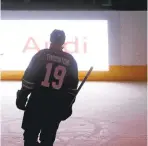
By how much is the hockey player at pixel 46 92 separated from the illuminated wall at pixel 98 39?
31.7 feet

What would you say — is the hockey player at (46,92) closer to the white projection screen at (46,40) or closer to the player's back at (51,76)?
the player's back at (51,76)

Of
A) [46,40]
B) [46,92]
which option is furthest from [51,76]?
[46,40]

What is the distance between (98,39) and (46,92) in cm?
1003

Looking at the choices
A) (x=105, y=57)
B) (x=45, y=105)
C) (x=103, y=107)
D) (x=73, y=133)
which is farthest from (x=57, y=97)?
(x=105, y=57)

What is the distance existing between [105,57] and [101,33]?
0.97 m

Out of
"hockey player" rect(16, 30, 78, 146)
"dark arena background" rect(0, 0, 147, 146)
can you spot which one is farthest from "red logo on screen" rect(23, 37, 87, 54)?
"hockey player" rect(16, 30, 78, 146)

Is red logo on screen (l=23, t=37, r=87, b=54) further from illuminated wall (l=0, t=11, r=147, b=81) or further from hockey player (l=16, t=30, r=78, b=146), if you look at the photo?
hockey player (l=16, t=30, r=78, b=146)

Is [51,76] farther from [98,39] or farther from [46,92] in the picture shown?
[98,39]

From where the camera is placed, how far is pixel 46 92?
3531 mm

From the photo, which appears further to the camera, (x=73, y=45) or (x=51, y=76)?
(x=73, y=45)

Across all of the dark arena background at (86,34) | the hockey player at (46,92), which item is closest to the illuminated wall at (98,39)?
the dark arena background at (86,34)

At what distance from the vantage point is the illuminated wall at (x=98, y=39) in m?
13.3

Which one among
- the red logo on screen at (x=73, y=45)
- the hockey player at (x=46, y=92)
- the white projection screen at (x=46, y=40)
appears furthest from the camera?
the red logo on screen at (x=73, y=45)

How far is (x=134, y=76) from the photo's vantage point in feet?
44.2
